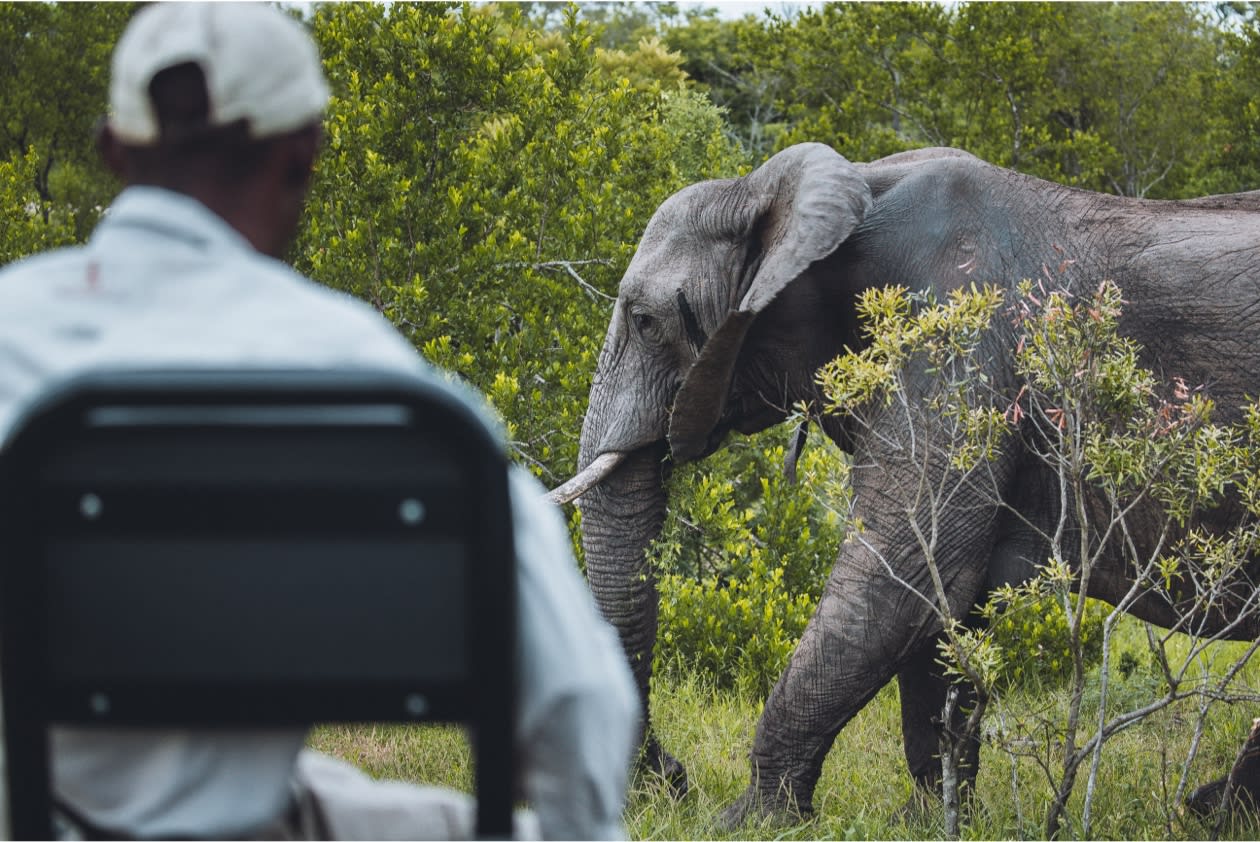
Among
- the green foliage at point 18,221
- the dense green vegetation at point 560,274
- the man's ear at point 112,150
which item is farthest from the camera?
the green foliage at point 18,221

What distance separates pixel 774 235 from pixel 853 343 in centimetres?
46

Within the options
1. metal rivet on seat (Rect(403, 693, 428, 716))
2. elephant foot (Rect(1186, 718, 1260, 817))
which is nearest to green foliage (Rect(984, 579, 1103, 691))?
elephant foot (Rect(1186, 718, 1260, 817))

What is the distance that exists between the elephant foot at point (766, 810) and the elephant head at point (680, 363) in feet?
1.59

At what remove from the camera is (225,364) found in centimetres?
145

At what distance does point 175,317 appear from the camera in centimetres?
153

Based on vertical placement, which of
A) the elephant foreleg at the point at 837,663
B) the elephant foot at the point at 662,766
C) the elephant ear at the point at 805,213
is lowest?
the elephant foot at the point at 662,766

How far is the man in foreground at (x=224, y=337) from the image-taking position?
150 centimetres

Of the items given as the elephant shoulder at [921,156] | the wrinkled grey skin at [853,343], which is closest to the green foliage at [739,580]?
the wrinkled grey skin at [853,343]

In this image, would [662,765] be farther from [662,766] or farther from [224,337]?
[224,337]

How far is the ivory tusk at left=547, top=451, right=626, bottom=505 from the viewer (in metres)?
5.57

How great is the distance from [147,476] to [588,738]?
1.57ft

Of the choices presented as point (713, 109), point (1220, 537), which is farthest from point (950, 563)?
point (713, 109)

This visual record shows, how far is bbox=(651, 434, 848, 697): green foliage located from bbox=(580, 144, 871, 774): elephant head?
2.49ft

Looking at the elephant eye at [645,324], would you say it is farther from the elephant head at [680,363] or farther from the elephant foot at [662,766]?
the elephant foot at [662,766]
